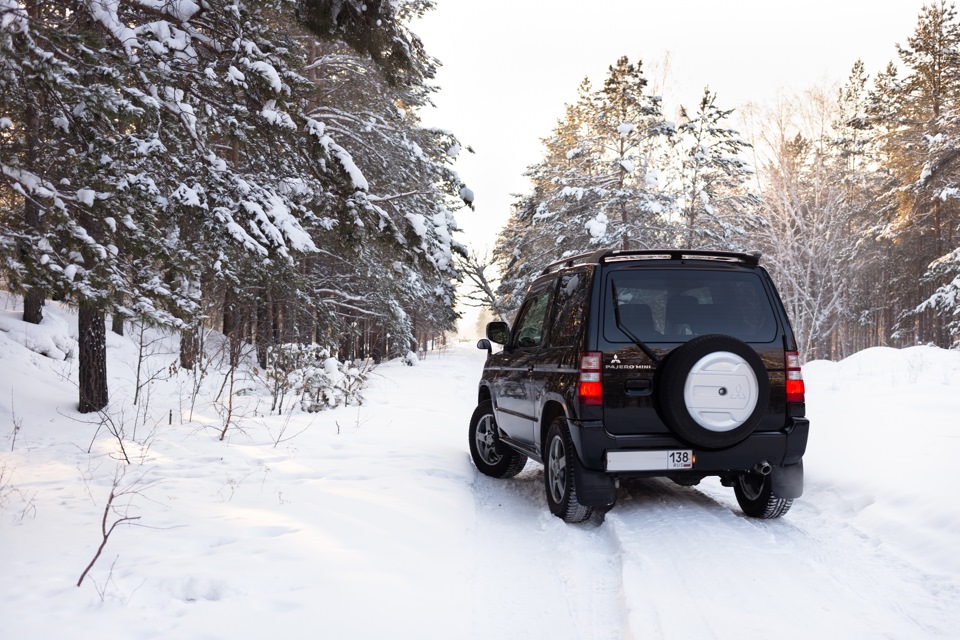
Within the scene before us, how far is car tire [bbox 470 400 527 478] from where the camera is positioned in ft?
23.2

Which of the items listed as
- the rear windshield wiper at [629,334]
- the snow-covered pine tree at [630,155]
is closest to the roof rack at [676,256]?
the rear windshield wiper at [629,334]

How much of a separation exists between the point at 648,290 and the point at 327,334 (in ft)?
40.7

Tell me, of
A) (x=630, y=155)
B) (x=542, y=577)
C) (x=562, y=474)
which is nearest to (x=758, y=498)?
(x=562, y=474)

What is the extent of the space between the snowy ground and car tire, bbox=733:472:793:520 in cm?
19

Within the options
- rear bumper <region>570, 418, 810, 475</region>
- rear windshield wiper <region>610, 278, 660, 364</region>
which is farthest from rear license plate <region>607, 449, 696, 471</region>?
rear windshield wiper <region>610, 278, 660, 364</region>

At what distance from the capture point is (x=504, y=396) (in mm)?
6832

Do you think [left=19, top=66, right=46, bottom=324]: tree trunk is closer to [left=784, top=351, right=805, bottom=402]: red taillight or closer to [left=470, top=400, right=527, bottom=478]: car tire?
[left=470, top=400, right=527, bottom=478]: car tire

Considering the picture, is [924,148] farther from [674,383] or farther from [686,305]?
[674,383]

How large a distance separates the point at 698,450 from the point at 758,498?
958mm

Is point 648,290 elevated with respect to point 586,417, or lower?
elevated

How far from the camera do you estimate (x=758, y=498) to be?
5.25 meters

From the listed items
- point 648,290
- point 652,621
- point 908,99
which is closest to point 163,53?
point 648,290

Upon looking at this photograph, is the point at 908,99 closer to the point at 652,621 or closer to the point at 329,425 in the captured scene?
the point at 329,425

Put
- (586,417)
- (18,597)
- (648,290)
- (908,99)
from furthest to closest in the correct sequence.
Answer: (908,99) → (648,290) → (586,417) → (18,597)
